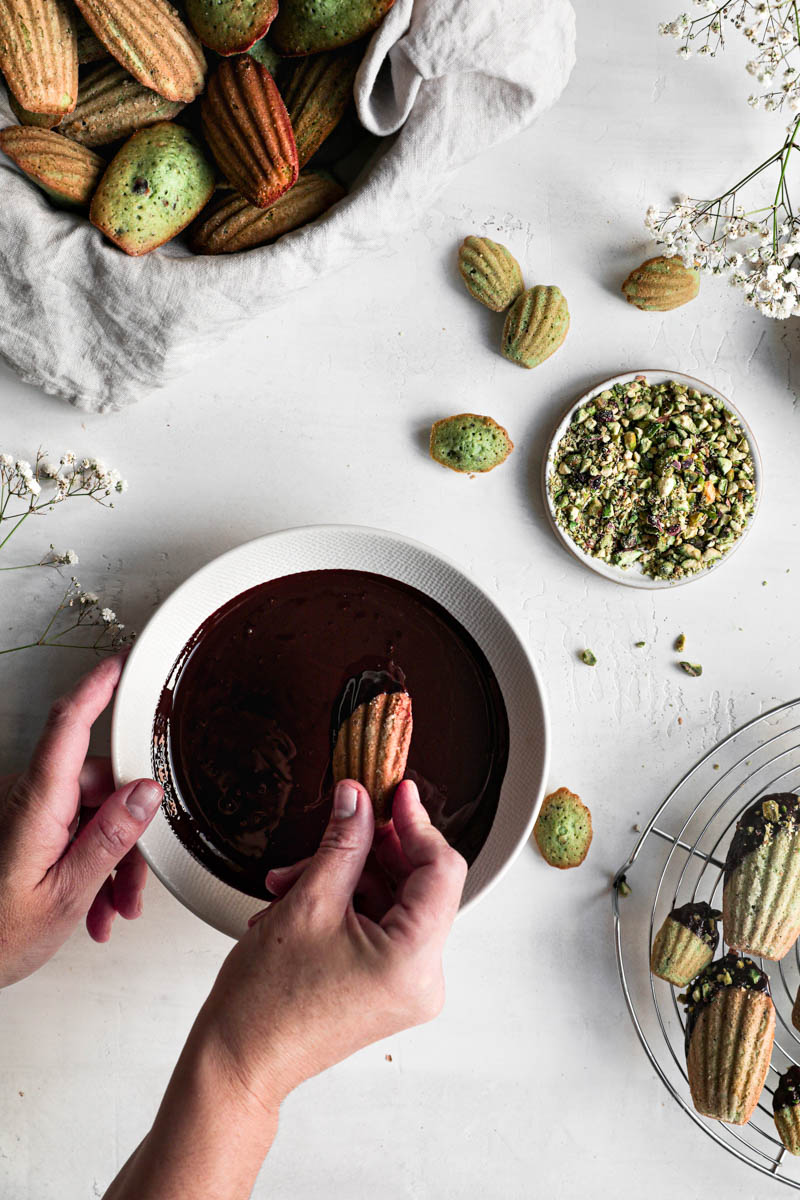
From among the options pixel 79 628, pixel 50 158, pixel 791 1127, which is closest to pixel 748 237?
pixel 50 158

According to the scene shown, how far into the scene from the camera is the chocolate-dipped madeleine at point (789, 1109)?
0.90 meters

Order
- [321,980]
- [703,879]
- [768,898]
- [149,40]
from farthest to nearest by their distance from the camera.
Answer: [703,879]
[768,898]
[149,40]
[321,980]

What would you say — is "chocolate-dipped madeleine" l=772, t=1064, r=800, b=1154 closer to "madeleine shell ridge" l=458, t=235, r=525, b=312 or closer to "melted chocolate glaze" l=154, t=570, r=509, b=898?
"melted chocolate glaze" l=154, t=570, r=509, b=898

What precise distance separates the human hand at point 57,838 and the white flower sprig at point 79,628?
0.32ft

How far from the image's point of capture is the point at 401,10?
739mm

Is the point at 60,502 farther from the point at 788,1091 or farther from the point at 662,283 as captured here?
the point at 788,1091

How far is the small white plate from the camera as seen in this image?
90cm

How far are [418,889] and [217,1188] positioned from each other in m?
0.27

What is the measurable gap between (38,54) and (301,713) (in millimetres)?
642

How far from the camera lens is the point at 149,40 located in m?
0.75

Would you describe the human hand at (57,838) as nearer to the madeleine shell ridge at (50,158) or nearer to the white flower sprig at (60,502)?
the white flower sprig at (60,502)

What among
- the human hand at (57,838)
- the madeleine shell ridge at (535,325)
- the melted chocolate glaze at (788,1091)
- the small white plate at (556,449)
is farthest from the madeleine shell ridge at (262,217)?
the melted chocolate glaze at (788,1091)

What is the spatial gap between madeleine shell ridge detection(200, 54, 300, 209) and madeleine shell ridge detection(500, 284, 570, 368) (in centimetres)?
27

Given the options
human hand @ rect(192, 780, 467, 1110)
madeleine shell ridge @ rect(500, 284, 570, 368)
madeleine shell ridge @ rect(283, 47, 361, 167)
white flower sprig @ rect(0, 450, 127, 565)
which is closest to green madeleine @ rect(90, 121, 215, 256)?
madeleine shell ridge @ rect(283, 47, 361, 167)
